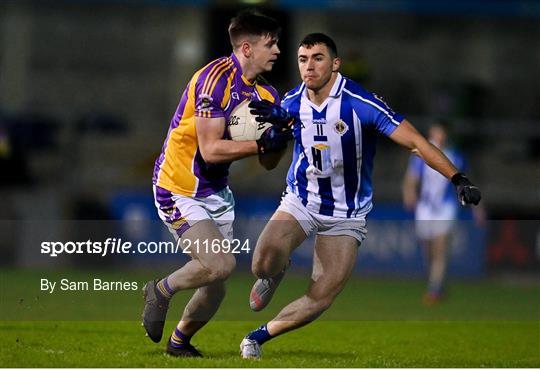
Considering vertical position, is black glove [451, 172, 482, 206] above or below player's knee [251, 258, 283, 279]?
above

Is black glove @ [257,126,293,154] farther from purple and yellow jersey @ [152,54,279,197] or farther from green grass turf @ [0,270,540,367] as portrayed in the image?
green grass turf @ [0,270,540,367]

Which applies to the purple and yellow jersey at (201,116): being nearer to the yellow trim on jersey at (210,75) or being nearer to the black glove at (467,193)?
the yellow trim on jersey at (210,75)

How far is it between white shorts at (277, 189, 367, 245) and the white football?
739mm

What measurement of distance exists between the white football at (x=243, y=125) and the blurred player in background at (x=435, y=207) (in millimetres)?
6439

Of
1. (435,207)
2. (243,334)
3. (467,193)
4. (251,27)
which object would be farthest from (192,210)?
(435,207)

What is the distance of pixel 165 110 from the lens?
23.3 m

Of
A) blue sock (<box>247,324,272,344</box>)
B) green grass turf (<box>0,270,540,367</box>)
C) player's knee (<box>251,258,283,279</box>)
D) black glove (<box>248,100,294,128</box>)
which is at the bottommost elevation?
green grass turf (<box>0,270,540,367</box>)

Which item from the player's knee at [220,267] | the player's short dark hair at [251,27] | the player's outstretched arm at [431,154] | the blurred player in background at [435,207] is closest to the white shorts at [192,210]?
the player's knee at [220,267]

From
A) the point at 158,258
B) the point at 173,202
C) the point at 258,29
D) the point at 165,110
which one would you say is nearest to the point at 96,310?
the point at 158,258

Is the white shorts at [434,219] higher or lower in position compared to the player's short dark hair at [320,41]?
lower

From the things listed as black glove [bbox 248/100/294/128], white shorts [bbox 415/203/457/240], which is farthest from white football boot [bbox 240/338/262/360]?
white shorts [bbox 415/203/457/240]

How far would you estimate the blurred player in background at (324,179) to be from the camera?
8961 mm

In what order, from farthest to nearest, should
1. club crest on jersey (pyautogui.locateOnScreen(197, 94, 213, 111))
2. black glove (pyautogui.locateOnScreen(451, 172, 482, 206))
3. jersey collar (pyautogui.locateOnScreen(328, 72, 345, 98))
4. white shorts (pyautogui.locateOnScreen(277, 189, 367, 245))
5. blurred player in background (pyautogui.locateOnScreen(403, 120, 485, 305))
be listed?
blurred player in background (pyautogui.locateOnScreen(403, 120, 485, 305)) < white shorts (pyautogui.locateOnScreen(277, 189, 367, 245)) < jersey collar (pyautogui.locateOnScreen(328, 72, 345, 98)) < club crest on jersey (pyautogui.locateOnScreen(197, 94, 213, 111)) < black glove (pyautogui.locateOnScreen(451, 172, 482, 206))

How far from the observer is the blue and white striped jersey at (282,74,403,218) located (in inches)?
353
